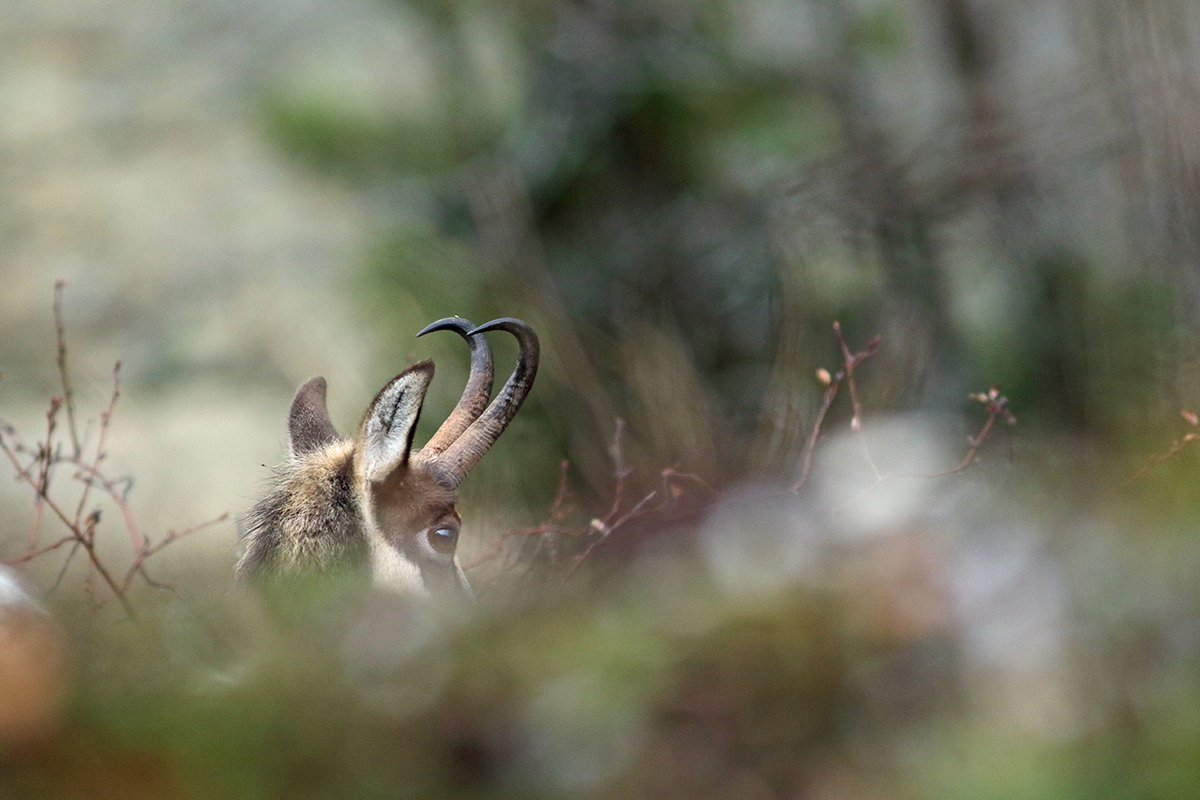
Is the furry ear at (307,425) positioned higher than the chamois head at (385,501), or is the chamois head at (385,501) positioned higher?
the furry ear at (307,425)

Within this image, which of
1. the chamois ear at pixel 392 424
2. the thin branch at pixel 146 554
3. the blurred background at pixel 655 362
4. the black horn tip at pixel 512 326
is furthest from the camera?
the black horn tip at pixel 512 326

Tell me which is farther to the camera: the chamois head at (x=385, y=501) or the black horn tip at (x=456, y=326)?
the black horn tip at (x=456, y=326)

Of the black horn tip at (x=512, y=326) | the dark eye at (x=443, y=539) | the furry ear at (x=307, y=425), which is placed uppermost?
the black horn tip at (x=512, y=326)

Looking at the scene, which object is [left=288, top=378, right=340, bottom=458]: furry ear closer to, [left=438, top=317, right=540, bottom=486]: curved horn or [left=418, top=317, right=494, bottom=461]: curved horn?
[left=418, top=317, right=494, bottom=461]: curved horn

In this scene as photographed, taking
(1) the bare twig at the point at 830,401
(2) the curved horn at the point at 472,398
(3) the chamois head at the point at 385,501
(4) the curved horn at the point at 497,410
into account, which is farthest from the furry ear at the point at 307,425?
(1) the bare twig at the point at 830,401

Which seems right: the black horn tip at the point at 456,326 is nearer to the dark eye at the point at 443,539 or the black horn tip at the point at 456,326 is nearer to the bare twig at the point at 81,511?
the dark eye at the point at 443,539

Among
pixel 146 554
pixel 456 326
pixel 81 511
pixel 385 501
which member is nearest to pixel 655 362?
pixel 456 326

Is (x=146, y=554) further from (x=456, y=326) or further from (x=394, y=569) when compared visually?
(x=456, y=326)

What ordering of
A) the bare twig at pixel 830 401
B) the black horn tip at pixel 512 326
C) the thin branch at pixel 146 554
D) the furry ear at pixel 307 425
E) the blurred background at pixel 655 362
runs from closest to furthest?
the blurred background at pixel 655 362 < the thin branch at pixel 146 554 < the bare twig at pixel 830 401 < the black horn tip at pixel 512 326 < the furry ear at pixel 307 425
